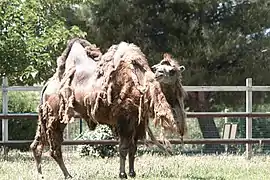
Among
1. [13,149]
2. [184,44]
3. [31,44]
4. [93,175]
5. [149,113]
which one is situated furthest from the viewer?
[184,44]

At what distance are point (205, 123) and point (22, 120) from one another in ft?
16.6

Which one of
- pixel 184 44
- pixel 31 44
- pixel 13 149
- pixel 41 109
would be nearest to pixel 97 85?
pixel 41 109

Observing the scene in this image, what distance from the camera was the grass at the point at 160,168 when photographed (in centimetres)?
888

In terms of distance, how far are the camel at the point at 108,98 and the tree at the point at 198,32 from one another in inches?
308

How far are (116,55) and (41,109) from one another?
1457 millimetres

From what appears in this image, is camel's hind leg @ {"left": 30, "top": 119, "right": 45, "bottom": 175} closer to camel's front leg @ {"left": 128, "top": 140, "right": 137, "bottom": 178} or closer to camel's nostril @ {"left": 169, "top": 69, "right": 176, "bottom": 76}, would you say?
camel's front leg @ {"left": 128, "top": 140, "right": 137, "bottom": 178}

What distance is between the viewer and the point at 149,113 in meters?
7.97

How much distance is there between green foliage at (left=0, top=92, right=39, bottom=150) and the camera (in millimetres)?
16031

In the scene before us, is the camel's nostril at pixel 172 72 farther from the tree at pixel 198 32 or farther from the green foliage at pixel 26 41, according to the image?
the tree at pixel 198 32

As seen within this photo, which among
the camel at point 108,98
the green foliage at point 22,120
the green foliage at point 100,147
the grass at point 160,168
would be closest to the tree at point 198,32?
the green foliage at point 22,120

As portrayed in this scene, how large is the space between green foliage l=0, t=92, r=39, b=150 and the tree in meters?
2.49

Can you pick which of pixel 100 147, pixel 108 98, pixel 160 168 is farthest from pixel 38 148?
pixel 100 147

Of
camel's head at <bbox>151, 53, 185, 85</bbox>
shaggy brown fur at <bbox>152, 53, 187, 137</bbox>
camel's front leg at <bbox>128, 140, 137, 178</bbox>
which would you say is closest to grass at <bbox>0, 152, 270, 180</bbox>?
camel's front leg at <bbox>128, 140, 137, 178</bbox>

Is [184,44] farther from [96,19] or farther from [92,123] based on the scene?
[92,123]
